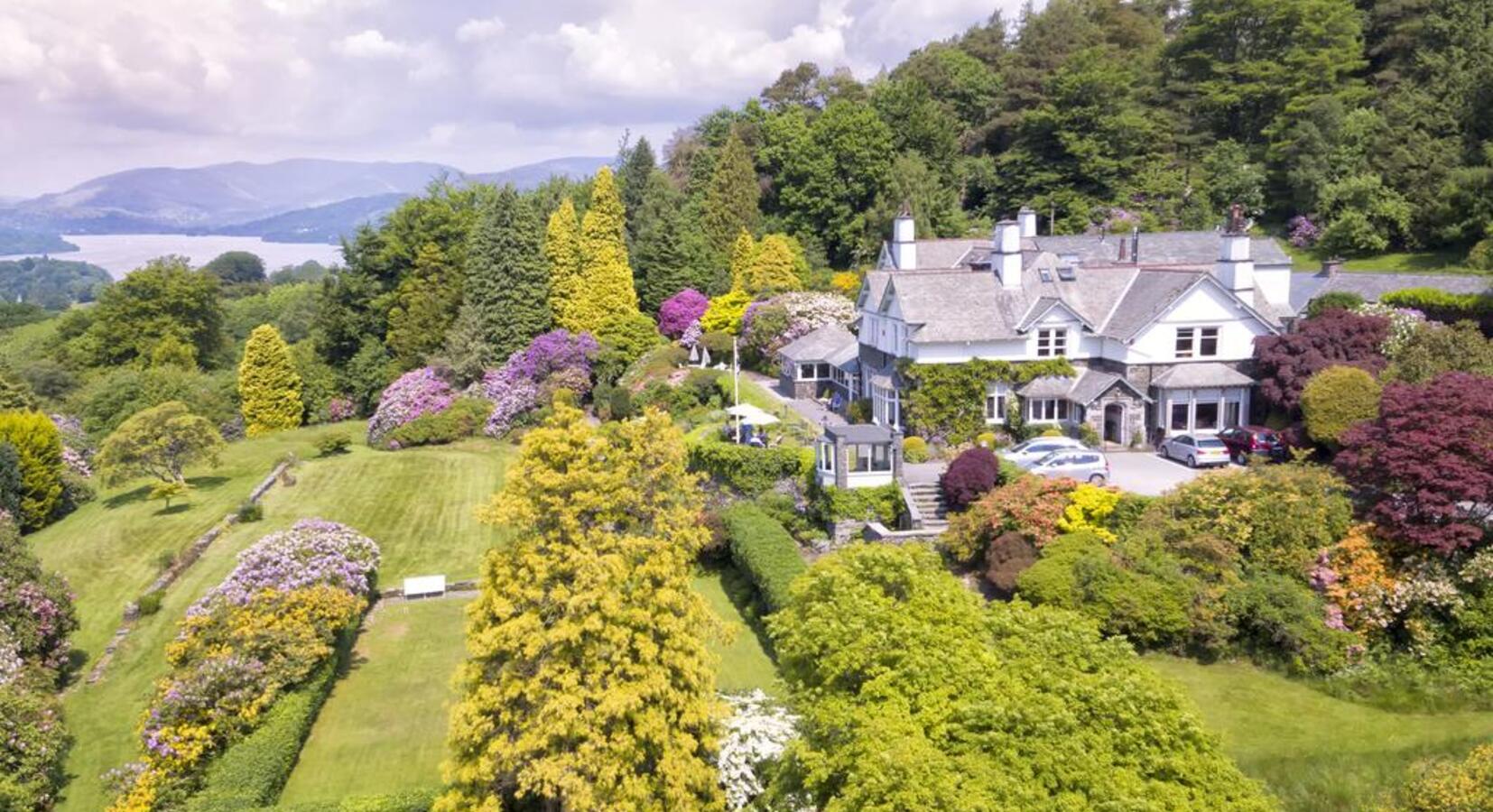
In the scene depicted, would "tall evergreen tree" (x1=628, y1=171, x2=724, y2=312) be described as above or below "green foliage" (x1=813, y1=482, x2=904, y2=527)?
above

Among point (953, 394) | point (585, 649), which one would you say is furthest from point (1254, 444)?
point (585, 649)

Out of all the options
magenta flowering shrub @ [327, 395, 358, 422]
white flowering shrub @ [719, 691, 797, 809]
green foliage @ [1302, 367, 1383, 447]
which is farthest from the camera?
magenta flowering shrub @ [327, 395, 358, 422]

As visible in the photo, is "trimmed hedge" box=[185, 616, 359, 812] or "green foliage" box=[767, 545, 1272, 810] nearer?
"green foliage" box=[767, 545, 1272, 810]

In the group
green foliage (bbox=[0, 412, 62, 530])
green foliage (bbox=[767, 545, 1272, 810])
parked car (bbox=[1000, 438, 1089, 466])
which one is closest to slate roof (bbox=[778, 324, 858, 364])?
parked car (bbox=[1000, 438, 1089, 466])

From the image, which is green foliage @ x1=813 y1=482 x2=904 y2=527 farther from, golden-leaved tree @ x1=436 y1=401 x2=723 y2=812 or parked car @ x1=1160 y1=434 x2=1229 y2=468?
golden-leaved tree @ x1=436 y1=401 x2=723 y2=812

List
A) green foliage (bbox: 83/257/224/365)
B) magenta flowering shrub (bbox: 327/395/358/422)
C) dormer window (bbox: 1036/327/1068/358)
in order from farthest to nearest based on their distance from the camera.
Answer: green foliage (bbox: 83/257/224/365)
magenta flowering shrub (bbox: 327/395/358/422)
dormer window (bbox: 1036/327/1068/358)

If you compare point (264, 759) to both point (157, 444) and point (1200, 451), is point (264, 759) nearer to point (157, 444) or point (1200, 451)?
point (157, 444)

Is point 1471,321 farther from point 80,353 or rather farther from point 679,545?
point 80,353

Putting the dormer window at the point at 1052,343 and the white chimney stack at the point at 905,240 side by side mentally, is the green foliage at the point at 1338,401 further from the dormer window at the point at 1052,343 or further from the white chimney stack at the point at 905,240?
the white chimney stack at the point at 905,240

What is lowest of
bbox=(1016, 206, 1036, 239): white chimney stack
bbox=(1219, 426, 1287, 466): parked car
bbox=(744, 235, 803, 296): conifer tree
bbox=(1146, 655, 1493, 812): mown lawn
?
bbox=(1146, 655, 1493, 812): mown lawn
